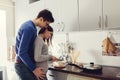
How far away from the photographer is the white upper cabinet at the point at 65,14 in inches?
91.7

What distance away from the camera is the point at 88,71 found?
178cm

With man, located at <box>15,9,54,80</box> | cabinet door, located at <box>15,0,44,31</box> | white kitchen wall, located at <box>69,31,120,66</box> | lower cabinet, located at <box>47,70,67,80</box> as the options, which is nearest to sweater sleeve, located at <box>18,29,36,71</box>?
man, located at <box>15,9,54,80</box>

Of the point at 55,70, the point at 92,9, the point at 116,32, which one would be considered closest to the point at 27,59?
the point at 55,70

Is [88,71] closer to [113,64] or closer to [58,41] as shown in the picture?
[113,64]

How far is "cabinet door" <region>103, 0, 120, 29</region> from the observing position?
1896 mm

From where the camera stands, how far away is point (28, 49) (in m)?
1.70

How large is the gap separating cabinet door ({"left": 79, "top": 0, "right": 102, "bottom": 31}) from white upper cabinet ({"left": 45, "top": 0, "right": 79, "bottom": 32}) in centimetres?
9

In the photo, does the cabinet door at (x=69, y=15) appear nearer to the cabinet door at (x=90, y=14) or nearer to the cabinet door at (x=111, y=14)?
the cabinet door at (x=90, y=14)

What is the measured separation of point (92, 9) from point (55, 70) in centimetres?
86

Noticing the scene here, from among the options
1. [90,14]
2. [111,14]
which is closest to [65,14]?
[90,14]

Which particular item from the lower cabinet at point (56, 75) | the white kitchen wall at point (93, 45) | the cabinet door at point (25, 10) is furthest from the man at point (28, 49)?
the cabinet door at point (25, 10)

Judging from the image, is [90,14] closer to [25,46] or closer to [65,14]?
[65,14]

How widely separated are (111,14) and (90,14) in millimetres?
292

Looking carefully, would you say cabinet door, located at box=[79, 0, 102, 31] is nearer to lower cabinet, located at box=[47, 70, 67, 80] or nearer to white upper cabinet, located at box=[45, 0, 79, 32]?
white upper cabinet, located at box=[45, 0, 79, 32]
